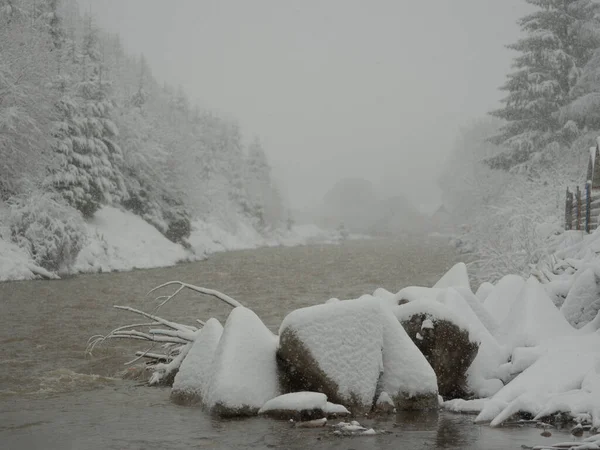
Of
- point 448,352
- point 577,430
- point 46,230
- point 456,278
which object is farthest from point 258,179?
point 577,430

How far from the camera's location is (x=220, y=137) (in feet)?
230

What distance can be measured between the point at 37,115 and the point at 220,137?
151 ft

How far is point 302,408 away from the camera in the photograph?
607cm

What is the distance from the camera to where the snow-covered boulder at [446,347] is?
719cm

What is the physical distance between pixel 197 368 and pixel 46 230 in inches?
705

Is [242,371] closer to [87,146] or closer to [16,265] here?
[16,265]

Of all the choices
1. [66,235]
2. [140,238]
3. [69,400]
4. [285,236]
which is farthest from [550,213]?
[285,236]

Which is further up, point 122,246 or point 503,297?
point 122,246

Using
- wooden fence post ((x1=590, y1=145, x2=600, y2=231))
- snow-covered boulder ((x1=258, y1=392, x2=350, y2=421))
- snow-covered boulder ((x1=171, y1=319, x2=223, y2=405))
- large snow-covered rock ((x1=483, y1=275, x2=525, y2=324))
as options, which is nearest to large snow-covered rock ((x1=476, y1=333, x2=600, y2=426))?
snow-covered boulder ((x1=258, y1=392, x2=350, y2=421))

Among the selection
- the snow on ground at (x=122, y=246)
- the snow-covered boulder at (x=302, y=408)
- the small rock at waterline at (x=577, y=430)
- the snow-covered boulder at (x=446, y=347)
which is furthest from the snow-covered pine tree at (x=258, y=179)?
the small rock at waterline at (x=577, y=430)

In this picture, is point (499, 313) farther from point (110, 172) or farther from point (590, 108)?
point (110, 172)

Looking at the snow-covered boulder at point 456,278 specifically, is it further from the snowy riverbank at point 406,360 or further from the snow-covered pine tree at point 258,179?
the snow-covered pine tree at point 258,179

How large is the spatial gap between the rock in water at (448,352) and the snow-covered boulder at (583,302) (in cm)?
205

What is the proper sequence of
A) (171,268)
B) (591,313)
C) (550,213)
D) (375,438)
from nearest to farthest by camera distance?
(375,438)
(591,313)
(550,213)
(171,268)
